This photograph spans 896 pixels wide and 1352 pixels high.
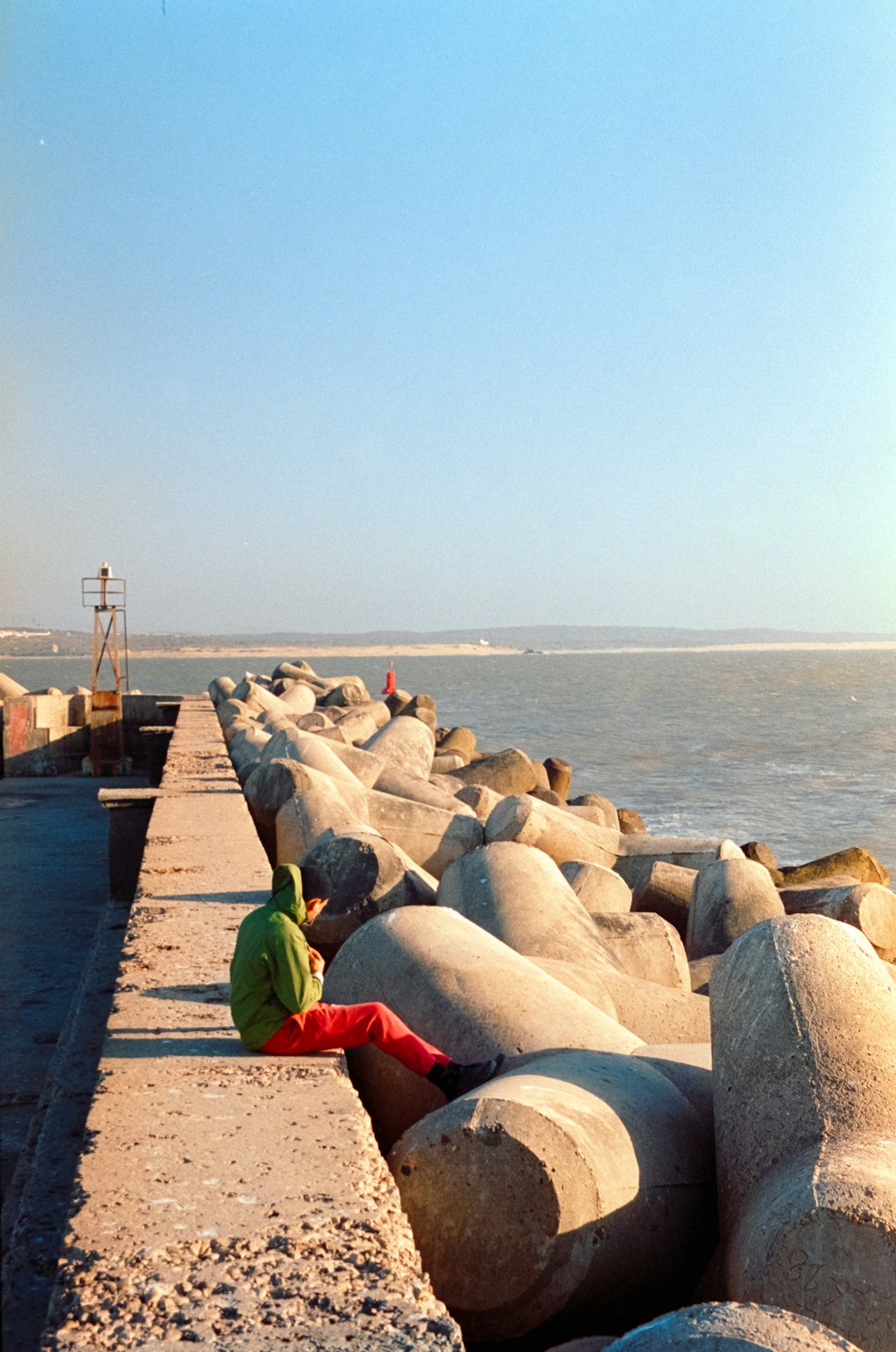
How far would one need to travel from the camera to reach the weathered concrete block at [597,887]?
7397 millimetres

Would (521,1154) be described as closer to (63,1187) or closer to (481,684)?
(63,1187)

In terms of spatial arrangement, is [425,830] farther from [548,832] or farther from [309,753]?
[309,753]

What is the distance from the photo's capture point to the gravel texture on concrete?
2271 millimetres

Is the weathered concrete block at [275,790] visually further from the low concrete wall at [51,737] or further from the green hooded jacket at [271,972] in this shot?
the low concrete wall at [51,737]

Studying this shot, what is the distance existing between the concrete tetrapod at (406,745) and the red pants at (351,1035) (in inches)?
318

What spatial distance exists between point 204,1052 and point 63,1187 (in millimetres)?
517

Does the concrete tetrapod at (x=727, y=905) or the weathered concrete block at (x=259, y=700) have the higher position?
the weathered concrete block at (x=259, y=700)

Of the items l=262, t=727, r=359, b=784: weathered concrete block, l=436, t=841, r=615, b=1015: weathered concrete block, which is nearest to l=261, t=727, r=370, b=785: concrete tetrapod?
l=262, t=727, r=359, b=784: weathered concrete block

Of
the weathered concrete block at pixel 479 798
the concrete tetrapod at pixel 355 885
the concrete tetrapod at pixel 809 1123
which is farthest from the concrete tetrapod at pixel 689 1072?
the weathered concrete block at pixel 479 798

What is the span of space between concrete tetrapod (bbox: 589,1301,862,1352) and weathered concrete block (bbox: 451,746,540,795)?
1228cm

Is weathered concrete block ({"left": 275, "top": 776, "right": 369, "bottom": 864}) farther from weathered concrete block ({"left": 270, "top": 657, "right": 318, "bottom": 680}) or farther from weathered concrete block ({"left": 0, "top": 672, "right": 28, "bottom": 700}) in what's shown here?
weathered concrete block ({"left": 270, "top": 657, "right": 318, "bottom": 680})

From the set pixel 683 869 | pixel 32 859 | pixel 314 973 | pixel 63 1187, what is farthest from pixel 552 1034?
pixel 32 859

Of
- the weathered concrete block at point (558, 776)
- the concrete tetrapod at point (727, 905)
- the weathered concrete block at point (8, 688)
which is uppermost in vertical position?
the weathered concrete block at point (8, 688)

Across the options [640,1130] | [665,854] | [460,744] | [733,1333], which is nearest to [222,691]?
[460,744]
